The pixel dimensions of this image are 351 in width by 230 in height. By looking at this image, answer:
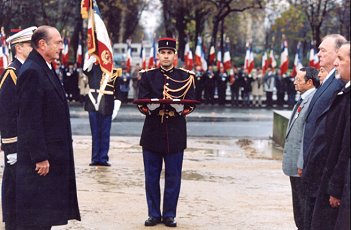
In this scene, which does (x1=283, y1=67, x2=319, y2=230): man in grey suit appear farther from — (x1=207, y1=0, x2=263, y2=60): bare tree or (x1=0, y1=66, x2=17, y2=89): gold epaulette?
(x1=207, y1=0, x2=263, y2=60): bare tree

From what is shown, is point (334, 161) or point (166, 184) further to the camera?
point (166, 184)

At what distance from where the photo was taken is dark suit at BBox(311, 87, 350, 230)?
5297 millimetres

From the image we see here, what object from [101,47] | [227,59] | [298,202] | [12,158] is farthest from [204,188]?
[227,59]

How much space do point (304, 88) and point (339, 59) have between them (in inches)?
87.0

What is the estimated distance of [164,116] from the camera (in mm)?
8250

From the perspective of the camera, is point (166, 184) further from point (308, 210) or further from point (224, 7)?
point (224, 7)

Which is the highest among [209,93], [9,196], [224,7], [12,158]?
[224,7]

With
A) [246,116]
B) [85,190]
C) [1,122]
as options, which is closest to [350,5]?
[246,116]

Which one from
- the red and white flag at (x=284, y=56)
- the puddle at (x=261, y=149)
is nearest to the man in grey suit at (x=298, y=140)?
the puddle at (x=261, y=149)

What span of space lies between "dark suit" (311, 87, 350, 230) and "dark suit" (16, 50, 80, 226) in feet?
6.76

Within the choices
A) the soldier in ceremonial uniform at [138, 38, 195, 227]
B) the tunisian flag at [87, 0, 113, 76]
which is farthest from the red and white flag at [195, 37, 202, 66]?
the soldier in ceremonial uniform at [138, 38, 195, 227]

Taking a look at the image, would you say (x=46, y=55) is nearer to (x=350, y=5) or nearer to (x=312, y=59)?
(x=312, y=59)

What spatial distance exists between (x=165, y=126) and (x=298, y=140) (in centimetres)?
154

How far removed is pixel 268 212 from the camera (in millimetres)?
9008
